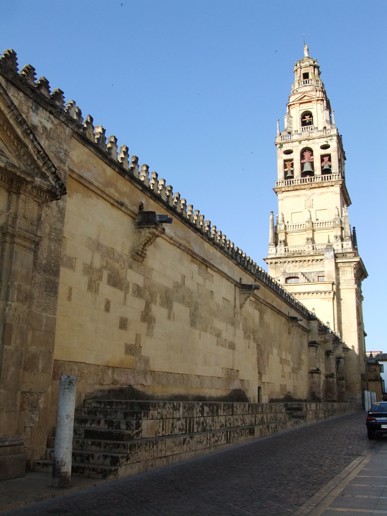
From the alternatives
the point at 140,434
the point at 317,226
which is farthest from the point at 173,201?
the point at 317,226

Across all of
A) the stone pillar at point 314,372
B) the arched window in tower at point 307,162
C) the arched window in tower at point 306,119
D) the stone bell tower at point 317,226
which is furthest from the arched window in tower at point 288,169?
the stone pillar at point 314,372

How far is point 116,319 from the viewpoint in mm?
11922

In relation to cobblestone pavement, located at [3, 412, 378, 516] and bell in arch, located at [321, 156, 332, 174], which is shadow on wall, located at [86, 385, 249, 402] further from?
bell in arch, located at [321, 156, 332, 174]

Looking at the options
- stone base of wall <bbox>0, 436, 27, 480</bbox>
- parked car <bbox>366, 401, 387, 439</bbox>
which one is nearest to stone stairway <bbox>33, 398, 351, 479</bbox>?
stone base of wall <bbox>0, 436, 27, 480</bbox>

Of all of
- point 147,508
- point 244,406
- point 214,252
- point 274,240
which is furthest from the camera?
point 274,240

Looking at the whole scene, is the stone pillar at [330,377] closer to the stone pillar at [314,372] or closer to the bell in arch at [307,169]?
the stone pillar at [314,372]

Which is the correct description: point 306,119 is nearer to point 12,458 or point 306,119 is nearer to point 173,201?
point 173,201

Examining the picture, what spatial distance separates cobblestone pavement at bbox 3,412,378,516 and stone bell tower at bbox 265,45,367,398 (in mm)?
32726

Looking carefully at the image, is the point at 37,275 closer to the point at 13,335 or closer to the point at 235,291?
the point at 13,335

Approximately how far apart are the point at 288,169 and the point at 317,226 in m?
7.35

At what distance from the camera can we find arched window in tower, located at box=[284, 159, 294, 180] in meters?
51.5

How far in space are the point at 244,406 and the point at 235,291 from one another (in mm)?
6115

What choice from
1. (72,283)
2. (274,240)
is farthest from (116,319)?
(274,240)

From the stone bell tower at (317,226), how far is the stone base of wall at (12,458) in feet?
126
